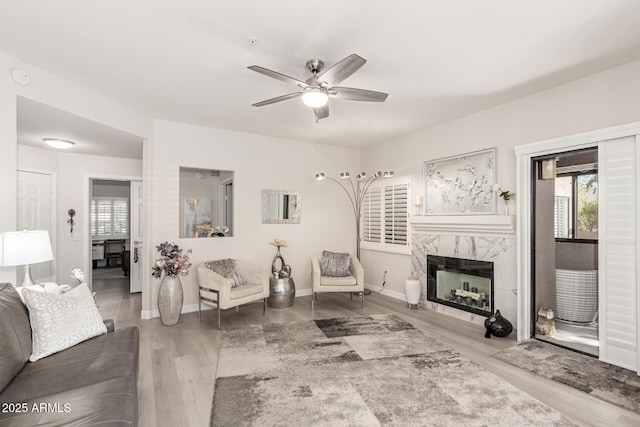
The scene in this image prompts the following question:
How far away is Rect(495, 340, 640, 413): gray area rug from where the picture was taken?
2449mm

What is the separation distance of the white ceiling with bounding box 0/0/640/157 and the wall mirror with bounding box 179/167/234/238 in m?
2.84

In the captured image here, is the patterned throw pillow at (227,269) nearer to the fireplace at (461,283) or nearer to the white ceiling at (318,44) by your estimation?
the white ceiling at (318,44)

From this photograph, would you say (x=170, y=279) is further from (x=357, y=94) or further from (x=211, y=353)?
(x=357, y=94)

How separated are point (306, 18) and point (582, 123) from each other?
2.91 metres

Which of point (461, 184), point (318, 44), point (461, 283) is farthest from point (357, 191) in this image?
point (318, 44)

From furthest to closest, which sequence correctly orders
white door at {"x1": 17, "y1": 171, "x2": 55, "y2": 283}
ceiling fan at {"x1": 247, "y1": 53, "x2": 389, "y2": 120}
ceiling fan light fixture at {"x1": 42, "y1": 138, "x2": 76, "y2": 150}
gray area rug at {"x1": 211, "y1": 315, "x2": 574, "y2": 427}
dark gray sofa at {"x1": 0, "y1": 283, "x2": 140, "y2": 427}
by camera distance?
Answer: white door at {"x1": 17, "y1": 171, "x2": 55, "y2": 283} < ceiling fan light fixture at {"x1": 42, "y1": 138, "x2": 76, "y2": 150} < ceiling fan at {"x1": 247, "y1": 53, "x2": 389, "y2": 120} < gray area rug at {"x1": 211, "y1": 315, "x2": 574, "y2": 427} < dark gray sofa at {"x1": 0, "y1": 283, "x2": 140, "y2": 427}

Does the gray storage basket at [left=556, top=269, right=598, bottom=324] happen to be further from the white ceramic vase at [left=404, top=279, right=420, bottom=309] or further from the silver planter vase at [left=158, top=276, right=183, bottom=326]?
the silver planter vase at [left=158, top=276, right=183, bottom=326]

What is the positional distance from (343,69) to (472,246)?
3011 mm

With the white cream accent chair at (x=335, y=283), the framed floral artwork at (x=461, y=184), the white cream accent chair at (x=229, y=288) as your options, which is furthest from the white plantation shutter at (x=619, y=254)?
the white cream accent chair at (x=229, y=288)

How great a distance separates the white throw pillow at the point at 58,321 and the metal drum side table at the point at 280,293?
2.69 metres

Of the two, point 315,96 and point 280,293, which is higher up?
point 315,96

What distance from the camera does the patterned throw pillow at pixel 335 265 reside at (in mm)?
5211

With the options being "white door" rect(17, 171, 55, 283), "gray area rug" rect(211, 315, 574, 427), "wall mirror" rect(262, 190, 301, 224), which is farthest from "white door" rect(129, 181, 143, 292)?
"gray area rug" rect(211, 315, 574, 427)

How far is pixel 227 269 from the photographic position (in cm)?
462
